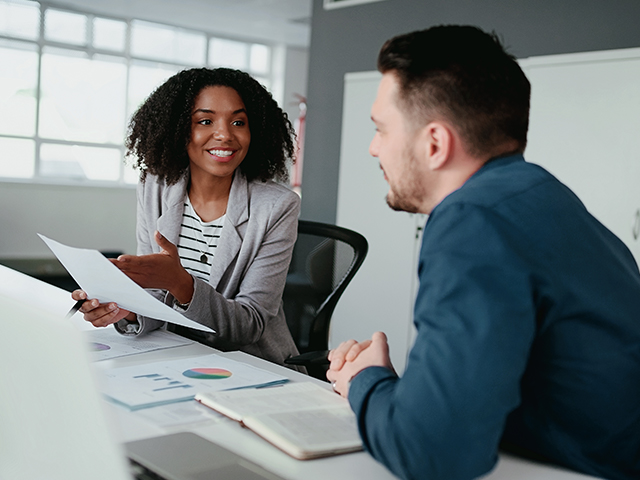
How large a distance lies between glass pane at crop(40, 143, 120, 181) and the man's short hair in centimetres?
747

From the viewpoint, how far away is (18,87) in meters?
7.39

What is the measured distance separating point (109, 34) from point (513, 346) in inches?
317

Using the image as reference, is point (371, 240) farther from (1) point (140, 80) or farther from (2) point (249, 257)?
(1) point (140, 80)

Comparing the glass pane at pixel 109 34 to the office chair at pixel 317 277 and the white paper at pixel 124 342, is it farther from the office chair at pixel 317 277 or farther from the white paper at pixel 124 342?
the white paper at pixel 124 342

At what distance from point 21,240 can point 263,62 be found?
3.94m

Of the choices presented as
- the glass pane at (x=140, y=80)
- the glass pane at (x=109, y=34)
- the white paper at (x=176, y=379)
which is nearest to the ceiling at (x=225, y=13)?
the glass pane at (x=109, y=34)

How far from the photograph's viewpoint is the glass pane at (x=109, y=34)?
25.7 feet

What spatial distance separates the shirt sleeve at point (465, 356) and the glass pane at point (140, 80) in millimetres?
7814

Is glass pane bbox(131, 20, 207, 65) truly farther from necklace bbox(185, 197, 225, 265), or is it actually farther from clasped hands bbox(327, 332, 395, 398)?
clasped hands bbox(327, 332, 395, 398)

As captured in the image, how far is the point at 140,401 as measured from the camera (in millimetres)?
1129

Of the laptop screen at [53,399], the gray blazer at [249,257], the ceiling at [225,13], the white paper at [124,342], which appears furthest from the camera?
the ceiling at [225,13]

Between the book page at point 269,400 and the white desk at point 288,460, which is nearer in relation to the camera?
the white desk at point 288,460

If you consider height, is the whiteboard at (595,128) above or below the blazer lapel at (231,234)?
above

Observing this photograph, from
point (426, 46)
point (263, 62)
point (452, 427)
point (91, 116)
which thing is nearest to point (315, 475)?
point (452, 427)
